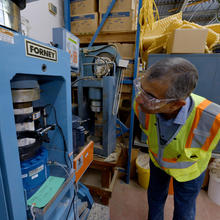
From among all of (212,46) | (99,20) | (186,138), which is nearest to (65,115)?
(186,138)

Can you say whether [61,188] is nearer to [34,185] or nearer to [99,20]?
[34,185]

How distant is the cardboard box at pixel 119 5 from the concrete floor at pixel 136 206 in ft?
7.63

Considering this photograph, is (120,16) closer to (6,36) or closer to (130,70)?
(130,70)

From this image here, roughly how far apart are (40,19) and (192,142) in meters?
1.77

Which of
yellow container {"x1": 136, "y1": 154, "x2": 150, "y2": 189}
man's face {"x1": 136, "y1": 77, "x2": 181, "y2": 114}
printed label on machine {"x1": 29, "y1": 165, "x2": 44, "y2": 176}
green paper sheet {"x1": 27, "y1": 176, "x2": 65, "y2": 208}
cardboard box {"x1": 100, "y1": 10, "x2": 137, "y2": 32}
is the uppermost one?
cardboard box {"x1": 100, "y1": 10, "x2": 137, "y2": 32}

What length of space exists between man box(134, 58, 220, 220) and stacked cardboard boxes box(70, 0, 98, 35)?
1335 mm

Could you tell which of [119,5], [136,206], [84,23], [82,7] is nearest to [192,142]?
[136,206]

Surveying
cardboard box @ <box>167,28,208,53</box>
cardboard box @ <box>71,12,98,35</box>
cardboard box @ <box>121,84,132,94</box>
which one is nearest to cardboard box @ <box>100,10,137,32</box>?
cardboard box @ <box>71,12,98,35</box>

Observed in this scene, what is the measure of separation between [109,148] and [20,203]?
39.1 inches

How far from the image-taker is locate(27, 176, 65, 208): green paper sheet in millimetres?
498

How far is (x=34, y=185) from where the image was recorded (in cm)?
56

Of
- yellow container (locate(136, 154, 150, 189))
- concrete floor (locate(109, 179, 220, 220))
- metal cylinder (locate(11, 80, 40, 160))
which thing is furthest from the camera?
yellow container (locate(136, 154, 150, 189))

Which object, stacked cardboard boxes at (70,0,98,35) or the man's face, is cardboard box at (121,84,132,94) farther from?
the man's face

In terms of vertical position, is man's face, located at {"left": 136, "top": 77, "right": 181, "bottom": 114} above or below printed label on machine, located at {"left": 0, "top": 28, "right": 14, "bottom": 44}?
below
